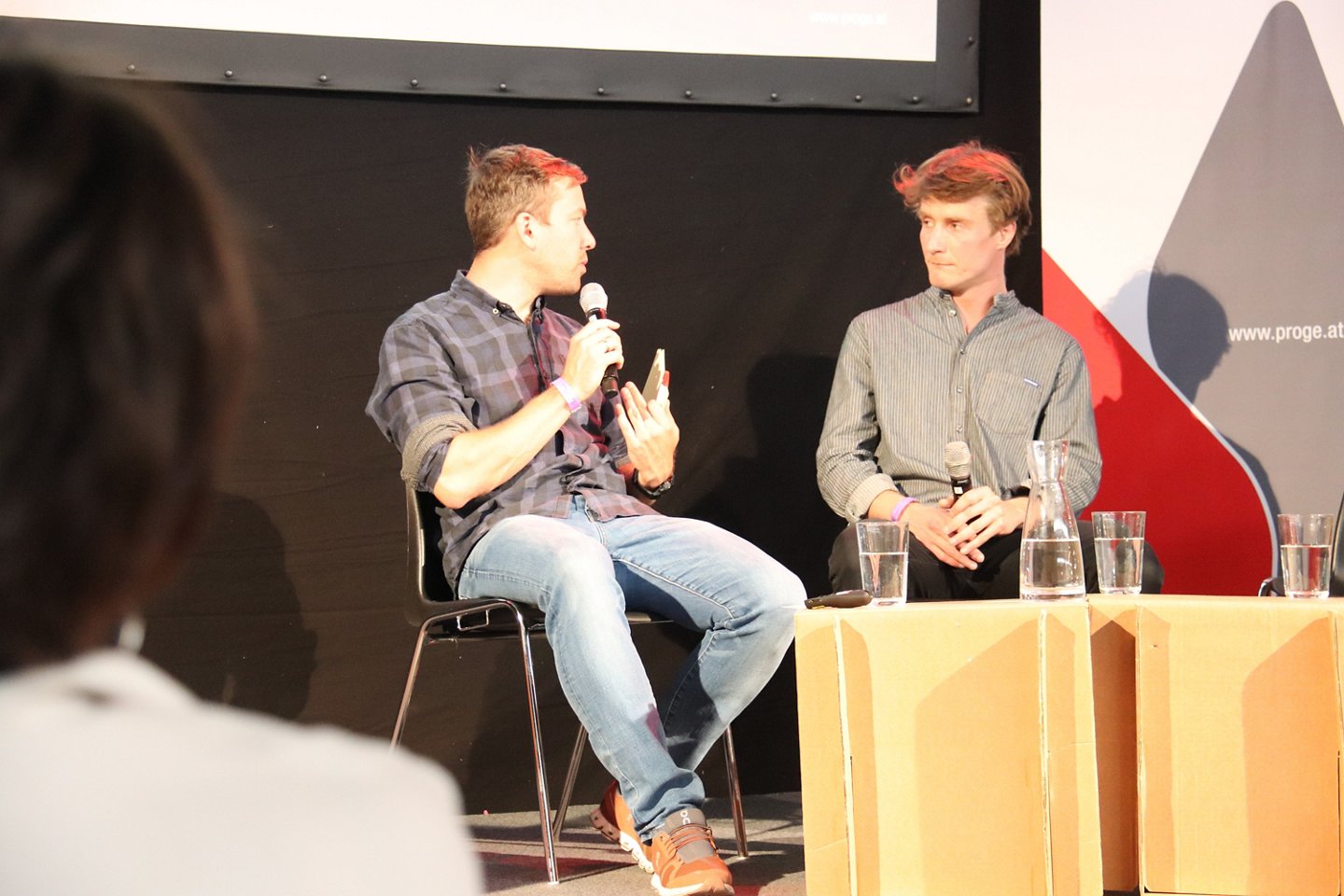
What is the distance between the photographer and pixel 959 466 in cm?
252

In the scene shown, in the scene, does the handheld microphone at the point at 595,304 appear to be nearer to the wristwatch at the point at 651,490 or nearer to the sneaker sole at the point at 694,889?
the wristwatch at the point at 651,490

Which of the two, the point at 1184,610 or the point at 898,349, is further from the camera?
the point at 898,349

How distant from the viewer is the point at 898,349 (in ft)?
9.51

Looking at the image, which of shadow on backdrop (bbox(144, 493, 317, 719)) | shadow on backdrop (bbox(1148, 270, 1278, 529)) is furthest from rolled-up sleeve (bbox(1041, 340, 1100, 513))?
shadow on backdrop (bbox(144, 493, 317, 719))

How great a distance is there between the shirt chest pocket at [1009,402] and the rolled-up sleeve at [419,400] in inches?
43.8

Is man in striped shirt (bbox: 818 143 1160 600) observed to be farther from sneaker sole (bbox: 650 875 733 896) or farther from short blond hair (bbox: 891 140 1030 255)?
sneaker sole (bbox: 650 875 733 896)

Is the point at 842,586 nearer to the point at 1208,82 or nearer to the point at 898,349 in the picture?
the point at 898,349

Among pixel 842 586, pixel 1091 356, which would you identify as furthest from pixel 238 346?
pixel 1091 356

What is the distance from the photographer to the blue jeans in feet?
6.98

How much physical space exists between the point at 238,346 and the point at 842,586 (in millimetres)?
2279

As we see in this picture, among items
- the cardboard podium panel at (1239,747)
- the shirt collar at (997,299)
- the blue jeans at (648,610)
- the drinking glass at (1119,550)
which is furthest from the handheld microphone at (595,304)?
the cardboard podium panel at (1239,747)

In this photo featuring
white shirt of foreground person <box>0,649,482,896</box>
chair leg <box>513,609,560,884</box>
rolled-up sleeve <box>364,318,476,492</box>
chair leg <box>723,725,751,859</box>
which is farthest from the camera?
chair leg <box>723,725,751,859</box>

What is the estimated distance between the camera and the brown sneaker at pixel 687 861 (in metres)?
2.02

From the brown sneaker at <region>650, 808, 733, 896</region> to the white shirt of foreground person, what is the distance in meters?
1.75
